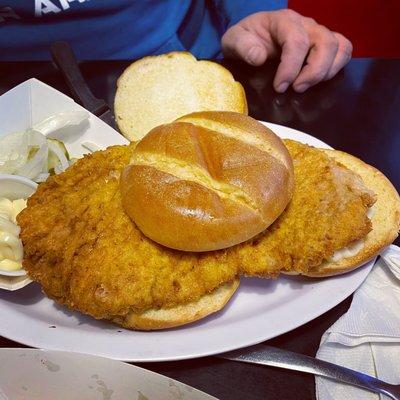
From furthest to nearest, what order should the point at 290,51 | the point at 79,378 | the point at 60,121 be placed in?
the point at 290,51 < the point at 60,121 < the point at 79,378

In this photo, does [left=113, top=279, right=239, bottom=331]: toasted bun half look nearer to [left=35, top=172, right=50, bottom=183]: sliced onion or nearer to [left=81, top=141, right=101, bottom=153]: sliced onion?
[left=35, top=172, right=50, bottom=183]: sliced onion

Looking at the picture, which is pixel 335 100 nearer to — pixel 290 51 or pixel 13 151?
pixel 290 51

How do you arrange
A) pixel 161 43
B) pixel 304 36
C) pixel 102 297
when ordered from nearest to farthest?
pixel 102 297 < pixel 304 36 < pixel 161 43

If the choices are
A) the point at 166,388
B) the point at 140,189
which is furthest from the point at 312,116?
the point at 166,388

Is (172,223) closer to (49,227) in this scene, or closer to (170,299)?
(170,299)

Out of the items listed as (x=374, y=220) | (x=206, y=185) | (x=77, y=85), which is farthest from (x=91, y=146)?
(x=374, y=220)

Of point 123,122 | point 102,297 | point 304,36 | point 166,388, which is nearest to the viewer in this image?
point 166,388

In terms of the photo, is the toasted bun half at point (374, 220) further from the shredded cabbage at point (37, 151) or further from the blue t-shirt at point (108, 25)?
the blue t-shirt at point (108, 25)

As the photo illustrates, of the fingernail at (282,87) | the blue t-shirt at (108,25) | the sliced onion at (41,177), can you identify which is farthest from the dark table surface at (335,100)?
the sliced onion at (41,177)
